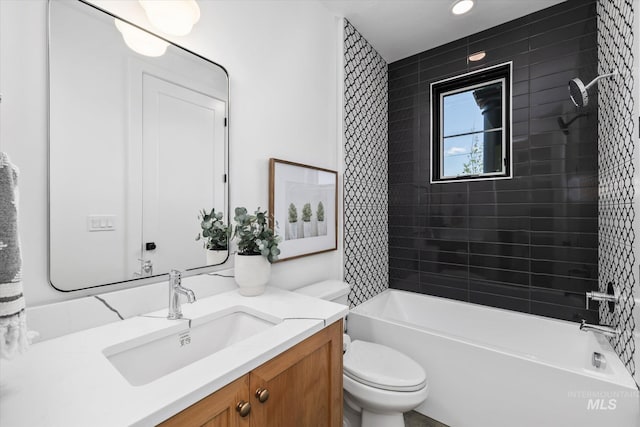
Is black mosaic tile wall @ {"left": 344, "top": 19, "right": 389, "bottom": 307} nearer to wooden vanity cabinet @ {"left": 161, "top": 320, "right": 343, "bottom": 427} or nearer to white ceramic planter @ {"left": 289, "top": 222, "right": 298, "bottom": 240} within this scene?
white ceramic planter @ {"left": 289, "top": 222, "right": 298, "bottom": 240}

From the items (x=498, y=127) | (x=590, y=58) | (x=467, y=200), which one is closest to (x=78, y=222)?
(x=467, y=200)

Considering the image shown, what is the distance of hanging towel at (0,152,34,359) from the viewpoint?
1.80 feet

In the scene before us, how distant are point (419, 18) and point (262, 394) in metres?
2.55

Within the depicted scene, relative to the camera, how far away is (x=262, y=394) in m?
0.80

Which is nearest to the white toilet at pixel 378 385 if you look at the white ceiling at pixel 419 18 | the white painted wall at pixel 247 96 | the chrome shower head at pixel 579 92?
the white painted wall at pixel 247 96

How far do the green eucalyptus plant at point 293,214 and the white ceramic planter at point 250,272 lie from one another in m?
0.44

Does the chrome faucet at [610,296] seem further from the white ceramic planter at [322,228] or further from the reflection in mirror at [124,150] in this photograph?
the reflection in mirror at [124,150]

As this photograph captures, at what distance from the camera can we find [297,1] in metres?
1.75

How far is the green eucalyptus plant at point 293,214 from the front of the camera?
1.68 m

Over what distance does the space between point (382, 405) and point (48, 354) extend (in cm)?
132

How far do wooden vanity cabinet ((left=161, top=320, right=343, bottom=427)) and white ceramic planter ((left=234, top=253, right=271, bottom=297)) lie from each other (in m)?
0.39

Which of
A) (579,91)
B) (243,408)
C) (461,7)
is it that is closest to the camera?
(243,408)

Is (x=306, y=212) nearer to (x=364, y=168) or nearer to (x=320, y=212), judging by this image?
(x=320, y=212)

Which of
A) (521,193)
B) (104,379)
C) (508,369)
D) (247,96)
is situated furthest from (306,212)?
(521,193)
